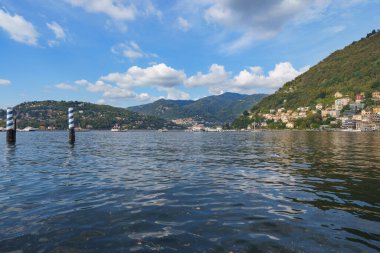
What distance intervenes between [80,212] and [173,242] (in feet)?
17.2

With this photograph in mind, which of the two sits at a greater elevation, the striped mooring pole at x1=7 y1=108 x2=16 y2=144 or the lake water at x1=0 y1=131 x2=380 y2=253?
the striped mooring pole at x1=7 y1=108 x2=16 y2=144

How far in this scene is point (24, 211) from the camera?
1233cm

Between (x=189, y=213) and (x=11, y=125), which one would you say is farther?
(x=11, y=125)

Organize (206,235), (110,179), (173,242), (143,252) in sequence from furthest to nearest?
(110,179), (206,235), (173,242), (143,252)

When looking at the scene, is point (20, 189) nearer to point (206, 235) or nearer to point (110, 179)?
point (110, 179)

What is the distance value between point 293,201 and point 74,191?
39.5ft

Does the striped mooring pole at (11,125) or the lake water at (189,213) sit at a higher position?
the striped mooring pole at (11,125)

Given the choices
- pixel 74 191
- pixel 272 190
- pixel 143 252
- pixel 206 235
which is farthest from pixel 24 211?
pixel 272 190

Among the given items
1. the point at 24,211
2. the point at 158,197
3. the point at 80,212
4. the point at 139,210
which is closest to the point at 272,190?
the point at 158,197

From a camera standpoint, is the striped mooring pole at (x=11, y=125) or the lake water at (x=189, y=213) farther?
the striped mooring pole at (x=11, y=125)

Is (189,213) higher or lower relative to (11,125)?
lower

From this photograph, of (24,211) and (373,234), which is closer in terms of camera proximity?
(373,234)

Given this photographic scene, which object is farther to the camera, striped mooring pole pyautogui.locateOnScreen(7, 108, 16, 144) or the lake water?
striped mooring pole pyautogui.locateOnScreen(7, 108, 16, 144)

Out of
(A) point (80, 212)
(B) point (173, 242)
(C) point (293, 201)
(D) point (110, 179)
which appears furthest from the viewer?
(D) point (110, 179)
